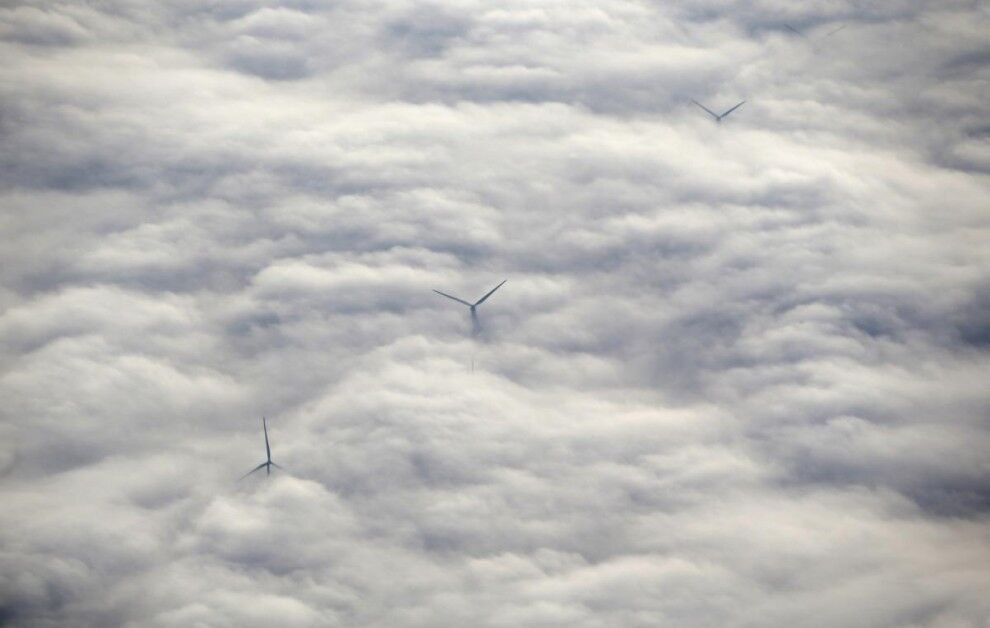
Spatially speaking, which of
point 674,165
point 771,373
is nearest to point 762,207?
point 674,165

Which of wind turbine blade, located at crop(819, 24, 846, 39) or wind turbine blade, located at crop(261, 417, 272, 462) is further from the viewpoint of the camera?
wind turbine blade, located at crop(819, 24, 846, 39)

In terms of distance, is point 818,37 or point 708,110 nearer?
point 708,110

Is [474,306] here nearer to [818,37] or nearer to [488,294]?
[488,294]

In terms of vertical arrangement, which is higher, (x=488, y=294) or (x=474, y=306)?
(x=474, y=306)

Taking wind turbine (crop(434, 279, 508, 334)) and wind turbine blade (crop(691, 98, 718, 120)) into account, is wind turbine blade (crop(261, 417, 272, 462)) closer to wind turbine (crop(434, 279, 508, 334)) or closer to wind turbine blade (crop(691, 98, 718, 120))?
wind turbine (crop(434, 279, 508, 334))

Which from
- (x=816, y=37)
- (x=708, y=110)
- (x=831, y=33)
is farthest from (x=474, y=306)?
(x=831, y=33)

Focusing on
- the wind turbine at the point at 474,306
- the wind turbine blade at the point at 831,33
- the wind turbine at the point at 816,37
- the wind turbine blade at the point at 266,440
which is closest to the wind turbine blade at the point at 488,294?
the wind turbine at the point at 474,306

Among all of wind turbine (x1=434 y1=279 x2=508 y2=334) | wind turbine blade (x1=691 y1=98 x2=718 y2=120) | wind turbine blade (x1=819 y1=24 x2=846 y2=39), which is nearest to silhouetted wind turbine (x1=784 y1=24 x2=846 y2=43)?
wind turbine blade (x1=819 y1=24 x2=846 y2=39)

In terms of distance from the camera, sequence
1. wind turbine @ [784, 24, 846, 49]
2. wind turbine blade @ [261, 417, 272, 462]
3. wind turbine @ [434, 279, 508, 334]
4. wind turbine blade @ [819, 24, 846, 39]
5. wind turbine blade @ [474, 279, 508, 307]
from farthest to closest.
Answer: wind turbine blade @ [819, 24, 846, 39] < wind turbine @ [784, 24, 846, 49] < wind turbine @ [434, 279, 508, 334] < wind turbine blade @ [474, 279, 508, 307] < wind turbine blade @ [261, 417, 272, 462]

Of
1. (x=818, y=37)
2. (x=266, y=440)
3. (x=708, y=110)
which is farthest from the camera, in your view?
(x=818, y=37)

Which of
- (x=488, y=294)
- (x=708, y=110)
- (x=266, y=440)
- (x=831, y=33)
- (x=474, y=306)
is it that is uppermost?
(x=831, y=33)

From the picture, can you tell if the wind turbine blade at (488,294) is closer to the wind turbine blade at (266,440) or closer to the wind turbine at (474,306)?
the wind turbine at (474,306)
